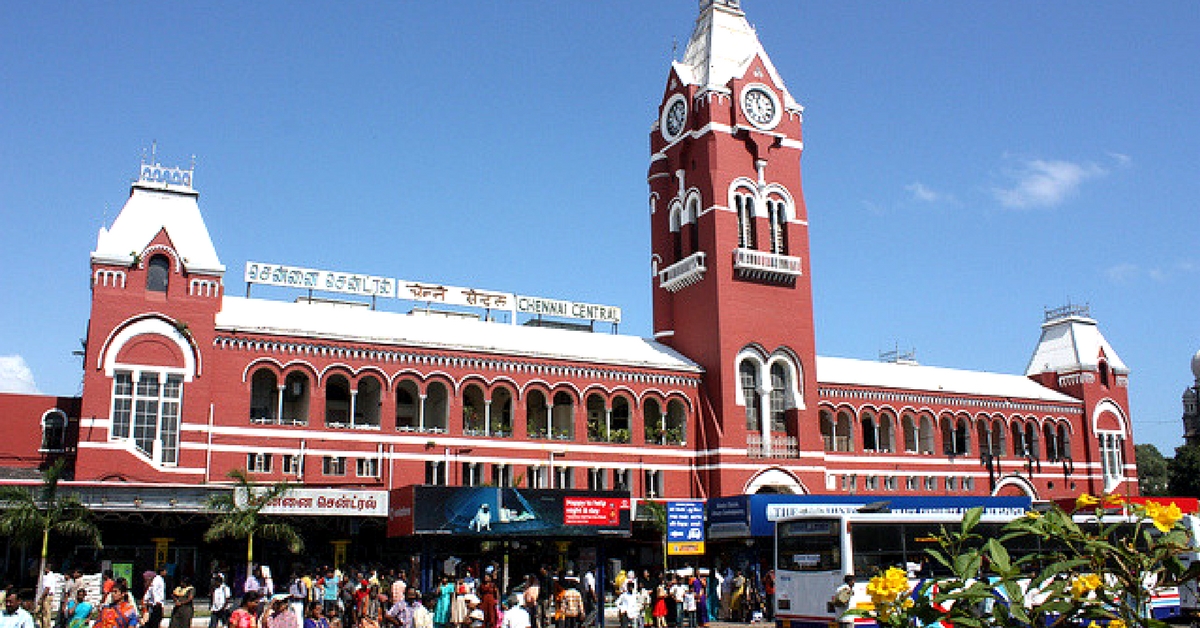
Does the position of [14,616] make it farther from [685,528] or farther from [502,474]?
[502,474]

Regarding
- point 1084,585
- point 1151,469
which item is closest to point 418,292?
point 1084,585

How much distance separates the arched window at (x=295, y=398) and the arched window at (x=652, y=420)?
15741 millimetres

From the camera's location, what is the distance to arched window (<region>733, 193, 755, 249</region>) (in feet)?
181

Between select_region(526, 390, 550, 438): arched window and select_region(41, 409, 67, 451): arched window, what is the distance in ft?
62.6

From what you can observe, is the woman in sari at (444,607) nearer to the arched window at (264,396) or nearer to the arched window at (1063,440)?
the arched window at (264,396)

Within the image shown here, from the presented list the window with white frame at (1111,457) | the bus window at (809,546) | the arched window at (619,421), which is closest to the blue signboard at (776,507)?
the arched window at (619,421)

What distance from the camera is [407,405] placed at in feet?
167

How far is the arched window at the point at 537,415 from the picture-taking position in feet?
165

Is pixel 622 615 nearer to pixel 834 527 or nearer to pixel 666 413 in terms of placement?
pixel 834 527

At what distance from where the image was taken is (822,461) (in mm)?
53906

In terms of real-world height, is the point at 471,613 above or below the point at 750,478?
below

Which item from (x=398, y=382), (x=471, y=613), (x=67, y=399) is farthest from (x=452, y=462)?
(x=471, y=613)

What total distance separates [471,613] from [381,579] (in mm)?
18855

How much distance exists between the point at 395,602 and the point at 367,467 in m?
16.2
